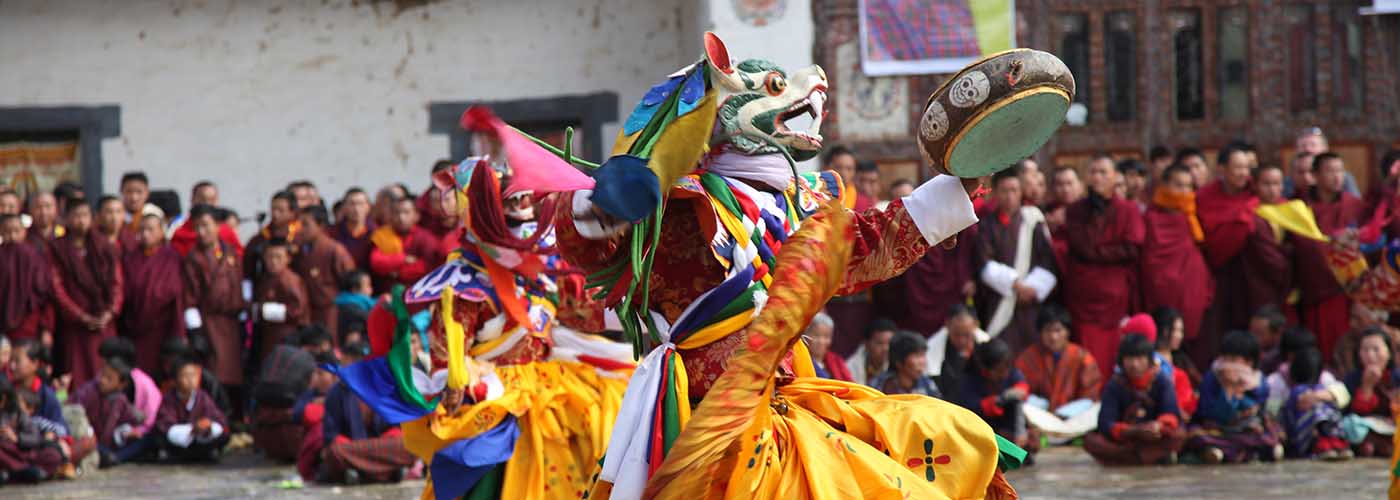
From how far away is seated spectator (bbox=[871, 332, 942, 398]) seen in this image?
340 inches

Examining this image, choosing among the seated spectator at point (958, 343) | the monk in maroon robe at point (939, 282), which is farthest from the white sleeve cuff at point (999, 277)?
the seated spectator at point (958, 343)

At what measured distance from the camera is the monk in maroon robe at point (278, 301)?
10344 millimetres

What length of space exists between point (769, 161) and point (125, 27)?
10489 millimetres

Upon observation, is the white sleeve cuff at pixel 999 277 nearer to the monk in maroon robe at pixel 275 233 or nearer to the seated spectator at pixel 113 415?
the monk in maroon robe at pixel 275 233

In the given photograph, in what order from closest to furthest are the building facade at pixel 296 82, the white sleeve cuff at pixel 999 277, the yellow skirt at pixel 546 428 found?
1. the yellow skirt at pixel 546 428
2. the white sleeve cuff at pixel 999 277
3. the building facade at pixel 296 82

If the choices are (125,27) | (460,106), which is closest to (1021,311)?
(460,106)

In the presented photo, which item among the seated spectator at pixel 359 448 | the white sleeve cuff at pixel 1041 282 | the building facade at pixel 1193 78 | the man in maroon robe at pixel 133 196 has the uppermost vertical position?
the building facade at pixel 1193 78

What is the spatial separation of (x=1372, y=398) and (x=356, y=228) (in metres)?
5.50

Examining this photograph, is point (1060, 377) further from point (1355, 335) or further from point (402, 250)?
point (402, 250)

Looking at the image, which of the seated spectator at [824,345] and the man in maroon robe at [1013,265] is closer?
the seated spectator at [824,345]

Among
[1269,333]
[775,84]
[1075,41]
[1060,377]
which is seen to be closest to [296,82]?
[1075,41]

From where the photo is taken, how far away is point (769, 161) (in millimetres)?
4137

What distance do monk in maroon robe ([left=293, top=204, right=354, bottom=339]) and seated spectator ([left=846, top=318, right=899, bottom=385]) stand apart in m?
2.88

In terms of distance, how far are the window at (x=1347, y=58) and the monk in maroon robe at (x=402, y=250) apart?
5.83m
